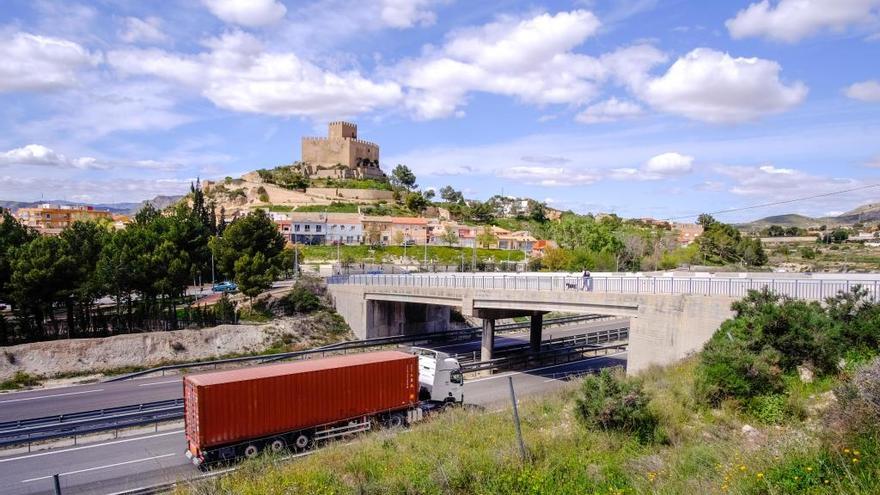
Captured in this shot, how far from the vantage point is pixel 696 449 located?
38.6ft

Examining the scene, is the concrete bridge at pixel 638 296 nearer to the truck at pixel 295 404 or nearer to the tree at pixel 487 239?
the truck at pixel 295 404

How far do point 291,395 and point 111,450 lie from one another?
809cm

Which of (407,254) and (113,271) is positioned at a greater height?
(113,271)

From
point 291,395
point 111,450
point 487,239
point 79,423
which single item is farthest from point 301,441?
point 487,239

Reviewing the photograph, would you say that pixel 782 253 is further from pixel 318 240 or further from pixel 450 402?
pixel 450 402

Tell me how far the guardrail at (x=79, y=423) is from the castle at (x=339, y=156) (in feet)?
439

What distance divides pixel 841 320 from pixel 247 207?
12872 cm

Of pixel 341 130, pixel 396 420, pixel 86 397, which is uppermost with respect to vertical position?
pixel 341 130

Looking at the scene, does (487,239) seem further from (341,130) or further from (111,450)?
(111,450)

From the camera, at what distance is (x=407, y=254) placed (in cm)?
9381

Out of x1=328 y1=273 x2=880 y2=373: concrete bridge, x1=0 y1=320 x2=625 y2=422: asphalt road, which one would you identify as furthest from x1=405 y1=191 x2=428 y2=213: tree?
x1=0 y1=320 x2=625 y2=422: asphalt road

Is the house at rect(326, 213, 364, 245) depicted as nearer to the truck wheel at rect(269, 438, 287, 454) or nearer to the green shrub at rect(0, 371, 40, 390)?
the green shrub at rect(0, 371, 40, 390)

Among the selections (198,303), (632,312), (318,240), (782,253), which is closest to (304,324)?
(198,303)

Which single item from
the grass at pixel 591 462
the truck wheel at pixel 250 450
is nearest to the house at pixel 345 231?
the truck wheel at pixel 250 450
